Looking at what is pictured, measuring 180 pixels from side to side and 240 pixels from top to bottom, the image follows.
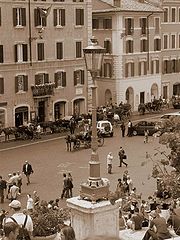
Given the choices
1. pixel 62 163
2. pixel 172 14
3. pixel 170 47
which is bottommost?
pixel 62 163

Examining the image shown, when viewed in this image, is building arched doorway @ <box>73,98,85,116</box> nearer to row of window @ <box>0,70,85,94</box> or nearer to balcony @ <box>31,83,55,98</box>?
row of window @ <box>0,70,85,94</box>

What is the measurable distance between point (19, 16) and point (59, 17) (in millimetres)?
4287

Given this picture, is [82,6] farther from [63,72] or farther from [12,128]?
[12,128]

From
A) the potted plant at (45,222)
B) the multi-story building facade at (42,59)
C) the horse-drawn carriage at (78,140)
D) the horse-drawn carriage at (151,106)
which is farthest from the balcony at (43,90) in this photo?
the potted plant at (45,222)

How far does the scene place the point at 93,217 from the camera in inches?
599

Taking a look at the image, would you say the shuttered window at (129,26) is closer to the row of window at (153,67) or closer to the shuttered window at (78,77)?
the row of window at (153,67)

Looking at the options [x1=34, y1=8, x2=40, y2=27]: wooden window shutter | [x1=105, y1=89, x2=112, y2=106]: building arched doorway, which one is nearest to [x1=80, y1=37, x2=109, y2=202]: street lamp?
[x1=34, y1=8, x2=40, y2=27]: wooden window shutter

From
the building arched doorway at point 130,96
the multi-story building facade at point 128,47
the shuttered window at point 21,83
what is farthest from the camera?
the building arched doorway at point 130,96

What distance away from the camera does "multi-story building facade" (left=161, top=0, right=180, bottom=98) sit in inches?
2457

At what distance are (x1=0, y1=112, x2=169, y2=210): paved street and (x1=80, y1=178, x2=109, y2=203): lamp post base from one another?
11288mm

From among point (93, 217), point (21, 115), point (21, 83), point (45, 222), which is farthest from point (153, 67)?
point (93, 217)

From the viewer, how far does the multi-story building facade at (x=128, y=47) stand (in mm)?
56156

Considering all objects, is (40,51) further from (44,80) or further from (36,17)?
(36,17)

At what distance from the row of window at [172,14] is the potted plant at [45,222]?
48.1 m
